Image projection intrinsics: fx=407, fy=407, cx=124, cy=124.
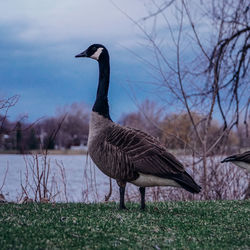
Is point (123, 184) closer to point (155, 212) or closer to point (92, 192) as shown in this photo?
point (155, 212)

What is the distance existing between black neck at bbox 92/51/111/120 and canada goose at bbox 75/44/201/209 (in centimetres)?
30

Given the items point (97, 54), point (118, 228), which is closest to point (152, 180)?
point (118, 228)

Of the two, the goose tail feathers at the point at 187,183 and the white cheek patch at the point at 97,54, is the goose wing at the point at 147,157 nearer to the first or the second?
the goose tail feathers at the point at 187,183

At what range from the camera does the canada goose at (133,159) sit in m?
6.99

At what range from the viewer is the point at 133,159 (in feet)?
23.2

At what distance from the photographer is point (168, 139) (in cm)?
1320

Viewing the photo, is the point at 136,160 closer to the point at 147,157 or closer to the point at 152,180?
the point at 147,157

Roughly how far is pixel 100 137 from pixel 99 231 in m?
2.14

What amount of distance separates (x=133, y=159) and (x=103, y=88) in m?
1.86

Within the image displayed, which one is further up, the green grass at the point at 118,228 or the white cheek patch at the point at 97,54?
the white cheek patch at the point at 97,54

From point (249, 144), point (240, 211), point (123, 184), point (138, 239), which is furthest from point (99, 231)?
point (249, 144)

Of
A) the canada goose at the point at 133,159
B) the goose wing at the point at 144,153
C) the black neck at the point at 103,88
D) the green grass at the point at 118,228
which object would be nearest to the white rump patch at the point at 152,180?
the canada goose at the point at 133,159

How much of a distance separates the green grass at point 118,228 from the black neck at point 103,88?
1.92m

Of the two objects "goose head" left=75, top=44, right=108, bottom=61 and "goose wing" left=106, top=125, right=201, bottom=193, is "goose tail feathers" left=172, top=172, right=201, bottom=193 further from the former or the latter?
"goose head" left=75, top=44, right=108, bottom=61
